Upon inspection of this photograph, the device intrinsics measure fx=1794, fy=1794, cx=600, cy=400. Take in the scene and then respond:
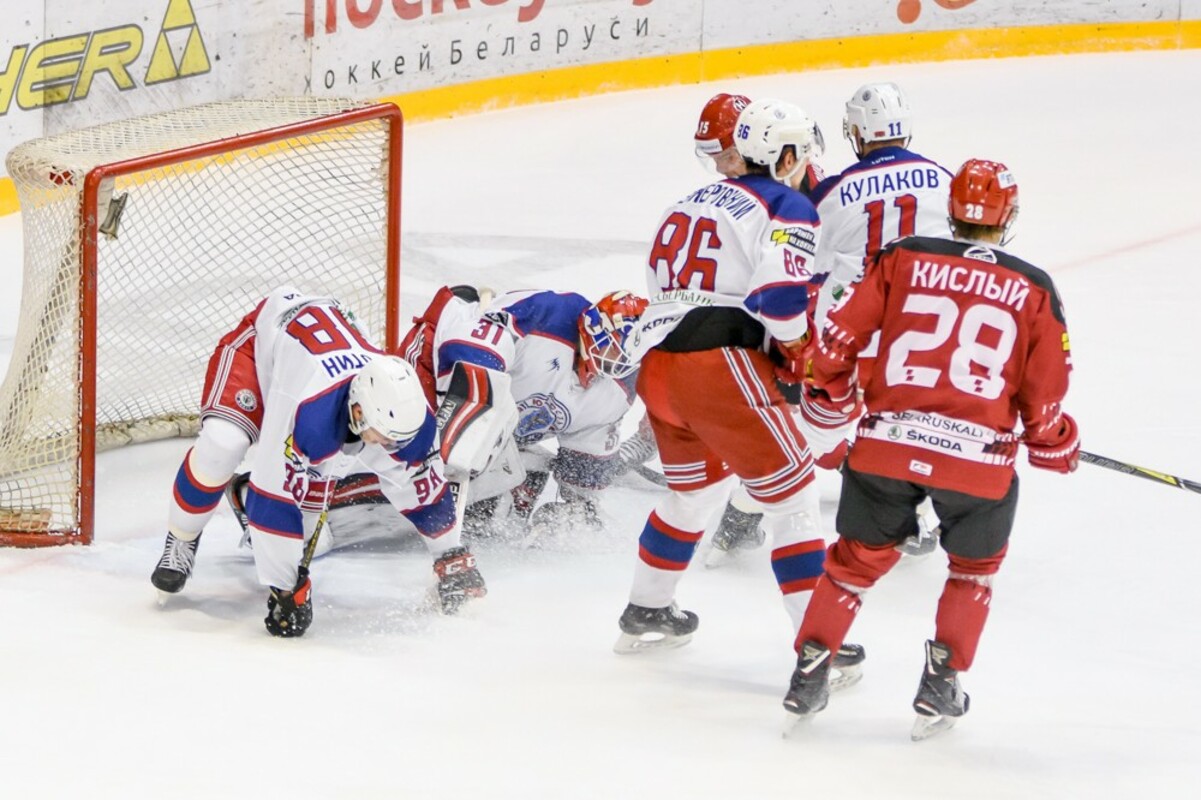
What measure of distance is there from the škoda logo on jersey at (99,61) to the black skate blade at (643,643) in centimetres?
383

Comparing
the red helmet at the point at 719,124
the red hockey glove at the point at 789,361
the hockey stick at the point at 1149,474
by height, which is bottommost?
the hockey stick at the point at 1149,474

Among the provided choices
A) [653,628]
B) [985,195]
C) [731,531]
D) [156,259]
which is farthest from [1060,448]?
[156,259]

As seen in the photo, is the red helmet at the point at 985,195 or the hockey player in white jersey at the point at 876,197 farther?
the hockey player in white jersey at the point at 876,197

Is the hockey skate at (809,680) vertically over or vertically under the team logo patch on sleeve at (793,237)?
under

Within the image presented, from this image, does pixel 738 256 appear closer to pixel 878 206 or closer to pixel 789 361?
pixel 789 361

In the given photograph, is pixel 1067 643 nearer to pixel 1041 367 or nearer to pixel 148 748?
pixel 1041 367

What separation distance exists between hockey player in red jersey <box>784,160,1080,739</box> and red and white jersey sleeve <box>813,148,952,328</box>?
1.00m

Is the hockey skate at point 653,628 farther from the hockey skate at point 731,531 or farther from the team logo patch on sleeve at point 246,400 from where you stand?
the team logo patch on sleeve at point 246,400

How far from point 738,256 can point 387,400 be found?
2.37ft

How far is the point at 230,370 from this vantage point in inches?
151

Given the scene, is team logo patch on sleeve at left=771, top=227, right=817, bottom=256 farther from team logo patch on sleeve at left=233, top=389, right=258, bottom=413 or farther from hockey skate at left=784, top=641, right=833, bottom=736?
team logo patch on sleeve at left=233, top=389, right=258, bottom=413

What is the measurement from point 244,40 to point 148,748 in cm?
458

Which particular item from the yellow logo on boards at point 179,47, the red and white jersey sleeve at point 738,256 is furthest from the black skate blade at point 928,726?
the yellow logo on boards at point 179,47

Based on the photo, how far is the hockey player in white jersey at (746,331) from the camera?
3383 mm
